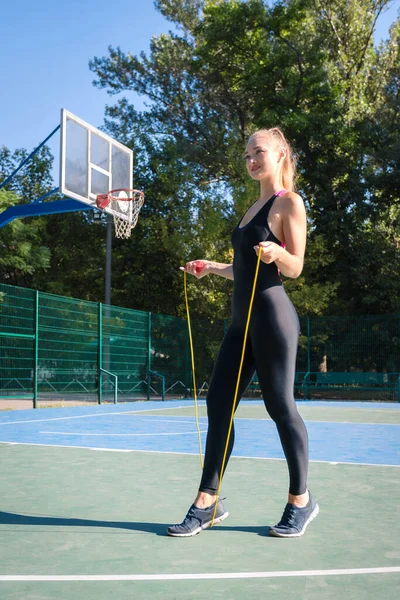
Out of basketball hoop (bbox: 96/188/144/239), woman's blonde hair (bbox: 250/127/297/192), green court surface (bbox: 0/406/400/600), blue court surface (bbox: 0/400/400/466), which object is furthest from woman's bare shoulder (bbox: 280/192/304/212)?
basketball hoop (bbox: 96/188/144/239)

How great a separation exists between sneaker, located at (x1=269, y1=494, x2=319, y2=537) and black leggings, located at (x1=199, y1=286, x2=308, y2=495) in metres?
0.09

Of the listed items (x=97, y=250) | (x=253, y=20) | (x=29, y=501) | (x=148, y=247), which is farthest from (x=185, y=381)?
(x=29, y=501)

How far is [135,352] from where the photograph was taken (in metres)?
19.0

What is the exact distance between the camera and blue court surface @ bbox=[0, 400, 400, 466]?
22.7 feet

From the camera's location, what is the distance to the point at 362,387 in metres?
20.7

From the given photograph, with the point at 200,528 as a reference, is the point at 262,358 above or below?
above

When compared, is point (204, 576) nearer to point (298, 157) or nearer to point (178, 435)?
point (178, 435)

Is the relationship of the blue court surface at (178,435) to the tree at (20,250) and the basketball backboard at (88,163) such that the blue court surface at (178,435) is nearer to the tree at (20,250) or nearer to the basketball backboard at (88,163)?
the basketball backboard at (88,163)

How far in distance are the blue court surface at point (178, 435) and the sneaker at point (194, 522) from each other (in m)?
2.93

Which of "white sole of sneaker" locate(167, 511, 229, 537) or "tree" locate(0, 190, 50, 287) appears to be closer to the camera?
"white sole of sneaker" locate(167, 511, 229, 537)

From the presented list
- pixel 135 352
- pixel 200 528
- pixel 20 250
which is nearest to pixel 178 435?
pixel 200 528

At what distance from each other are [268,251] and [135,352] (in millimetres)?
16056

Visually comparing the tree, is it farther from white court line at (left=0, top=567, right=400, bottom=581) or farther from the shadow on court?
white court line at (left=0, top=567, right=400, bottom=581)

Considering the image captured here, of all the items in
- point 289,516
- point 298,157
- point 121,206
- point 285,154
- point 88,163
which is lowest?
point 289,516
